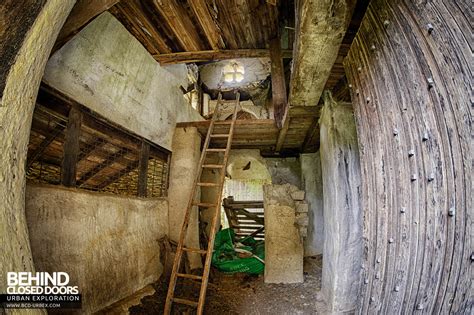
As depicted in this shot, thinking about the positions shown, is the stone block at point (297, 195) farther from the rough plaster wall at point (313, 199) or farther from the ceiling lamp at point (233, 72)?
the ceiling lamp at point (233, 72)

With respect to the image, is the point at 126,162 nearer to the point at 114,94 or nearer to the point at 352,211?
the point at 114,94

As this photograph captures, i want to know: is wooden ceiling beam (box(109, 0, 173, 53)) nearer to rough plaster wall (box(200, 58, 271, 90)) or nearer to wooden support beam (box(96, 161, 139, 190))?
wooden support beam (box(96, 161, 139, 190))

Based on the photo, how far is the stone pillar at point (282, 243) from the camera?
14.0 ft

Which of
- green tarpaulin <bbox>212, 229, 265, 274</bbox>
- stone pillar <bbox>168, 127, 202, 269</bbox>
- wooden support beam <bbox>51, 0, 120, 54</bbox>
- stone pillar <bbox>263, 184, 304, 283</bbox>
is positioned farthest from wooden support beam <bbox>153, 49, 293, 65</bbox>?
green tarpaulin <bbox>212, 229, 265, 274</bbox>

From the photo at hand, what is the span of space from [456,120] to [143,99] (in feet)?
12.8

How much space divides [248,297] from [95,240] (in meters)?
2.34

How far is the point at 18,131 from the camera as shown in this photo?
1375 millimetres

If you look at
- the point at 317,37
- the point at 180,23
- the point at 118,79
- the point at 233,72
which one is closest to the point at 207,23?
the point at 180,23

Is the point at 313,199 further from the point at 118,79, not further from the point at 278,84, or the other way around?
the point at 118,79

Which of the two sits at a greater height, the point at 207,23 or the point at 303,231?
the point at 207,23

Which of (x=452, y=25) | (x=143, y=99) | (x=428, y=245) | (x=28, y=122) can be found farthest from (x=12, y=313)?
(x=143, y=99)

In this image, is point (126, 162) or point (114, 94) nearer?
point (114, 94)

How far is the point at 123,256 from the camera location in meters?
3.21

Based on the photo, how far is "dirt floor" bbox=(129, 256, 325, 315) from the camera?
3.19m
